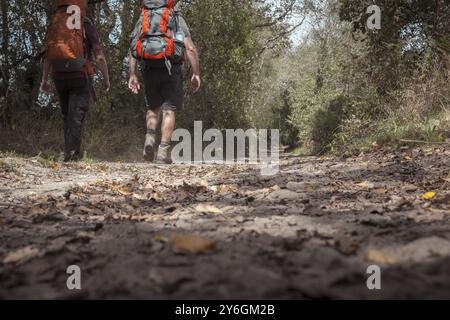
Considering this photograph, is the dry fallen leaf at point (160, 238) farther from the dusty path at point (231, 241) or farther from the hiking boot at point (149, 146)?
the hiking boot at point (149, 146)

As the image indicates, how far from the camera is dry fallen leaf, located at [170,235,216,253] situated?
1458 mm

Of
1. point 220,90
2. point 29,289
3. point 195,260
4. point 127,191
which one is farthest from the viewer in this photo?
point 220,90

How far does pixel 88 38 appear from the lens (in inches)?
227

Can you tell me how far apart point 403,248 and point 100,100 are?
8.38m

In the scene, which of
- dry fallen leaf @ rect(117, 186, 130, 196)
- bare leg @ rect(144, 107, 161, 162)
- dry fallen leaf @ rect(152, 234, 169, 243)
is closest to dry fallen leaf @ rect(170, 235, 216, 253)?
dry fallen leaf @ rect(152, 234, 169, 243)

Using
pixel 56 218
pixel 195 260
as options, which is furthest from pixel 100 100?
pixel 195 260

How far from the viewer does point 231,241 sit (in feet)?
5.28

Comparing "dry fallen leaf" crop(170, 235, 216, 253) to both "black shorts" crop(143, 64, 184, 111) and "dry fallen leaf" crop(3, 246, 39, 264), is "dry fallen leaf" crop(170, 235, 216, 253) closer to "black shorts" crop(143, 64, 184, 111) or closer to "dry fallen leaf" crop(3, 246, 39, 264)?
"dry fallen leaf" crop(3, 246, 39, 264)

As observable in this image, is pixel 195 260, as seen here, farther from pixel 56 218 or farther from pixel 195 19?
pixel 195 19

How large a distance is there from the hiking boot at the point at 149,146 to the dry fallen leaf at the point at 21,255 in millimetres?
4341

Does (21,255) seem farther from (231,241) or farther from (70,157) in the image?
(70,157)

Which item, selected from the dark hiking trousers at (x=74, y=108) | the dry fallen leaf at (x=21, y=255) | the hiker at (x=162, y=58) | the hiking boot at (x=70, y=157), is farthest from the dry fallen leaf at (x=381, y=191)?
the hiking boot at (x=70, y=157)

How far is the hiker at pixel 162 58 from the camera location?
5.63 meters

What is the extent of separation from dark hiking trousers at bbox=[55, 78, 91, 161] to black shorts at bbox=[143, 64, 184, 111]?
2.52 feet
